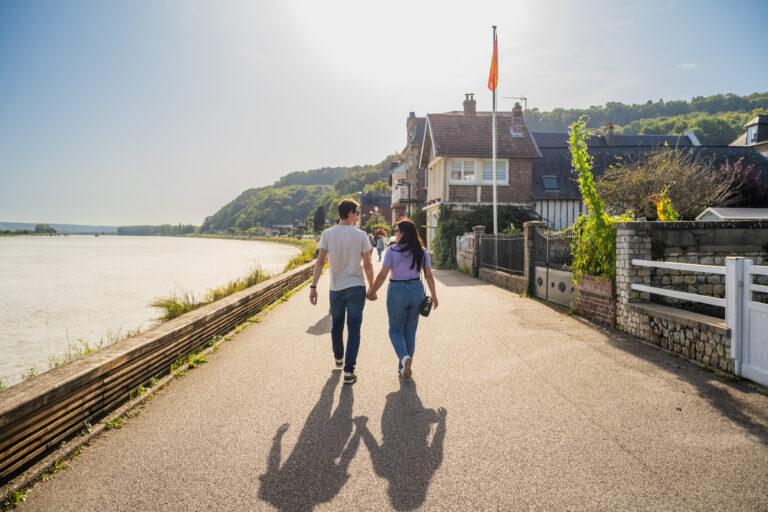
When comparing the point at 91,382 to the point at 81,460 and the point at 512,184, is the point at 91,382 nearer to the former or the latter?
the point at 81,460

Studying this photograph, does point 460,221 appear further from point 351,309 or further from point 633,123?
point 633,123

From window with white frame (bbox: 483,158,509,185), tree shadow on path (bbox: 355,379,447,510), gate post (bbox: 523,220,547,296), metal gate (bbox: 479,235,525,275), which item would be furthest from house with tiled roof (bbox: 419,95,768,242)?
tree shadow on path (bbox: 355,379,447,510)

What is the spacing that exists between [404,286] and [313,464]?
2427 mm

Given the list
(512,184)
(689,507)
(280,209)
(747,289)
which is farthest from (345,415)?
(280,209)

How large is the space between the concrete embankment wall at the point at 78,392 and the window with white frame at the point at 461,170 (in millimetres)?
20640

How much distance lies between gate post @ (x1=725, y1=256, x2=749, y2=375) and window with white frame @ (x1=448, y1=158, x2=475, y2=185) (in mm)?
20538

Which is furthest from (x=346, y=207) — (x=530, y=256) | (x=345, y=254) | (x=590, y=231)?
(x=530, y=256)

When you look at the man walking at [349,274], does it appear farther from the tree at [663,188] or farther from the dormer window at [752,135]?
the dormer window at [752,135]

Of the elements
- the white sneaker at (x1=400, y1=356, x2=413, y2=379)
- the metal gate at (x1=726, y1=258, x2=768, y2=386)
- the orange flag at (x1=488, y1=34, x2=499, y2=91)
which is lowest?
the white sneaker at (x1=400, y1=356, x2=413, y2=379)

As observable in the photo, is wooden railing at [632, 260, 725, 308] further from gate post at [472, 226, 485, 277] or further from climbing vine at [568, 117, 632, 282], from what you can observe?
gate post at [472, 226, 485, 277]

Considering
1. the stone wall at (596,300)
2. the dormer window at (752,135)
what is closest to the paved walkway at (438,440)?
the stone wall at (596,300)

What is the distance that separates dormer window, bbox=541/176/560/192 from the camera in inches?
1141

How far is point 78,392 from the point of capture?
388 centimetres

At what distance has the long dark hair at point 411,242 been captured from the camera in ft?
17.8
